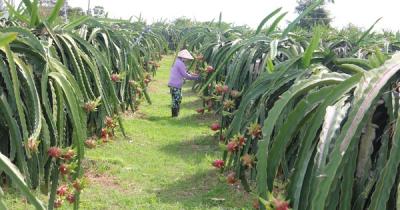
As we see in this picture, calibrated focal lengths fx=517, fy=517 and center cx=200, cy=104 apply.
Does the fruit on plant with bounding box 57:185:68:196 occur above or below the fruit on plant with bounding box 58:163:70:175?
below

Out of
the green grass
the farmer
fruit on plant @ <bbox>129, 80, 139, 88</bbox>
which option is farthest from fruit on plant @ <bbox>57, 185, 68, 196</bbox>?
the farmer

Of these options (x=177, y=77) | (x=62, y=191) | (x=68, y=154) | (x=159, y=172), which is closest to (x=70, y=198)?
(x=62, y=191)

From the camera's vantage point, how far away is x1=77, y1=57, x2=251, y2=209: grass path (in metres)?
3.86

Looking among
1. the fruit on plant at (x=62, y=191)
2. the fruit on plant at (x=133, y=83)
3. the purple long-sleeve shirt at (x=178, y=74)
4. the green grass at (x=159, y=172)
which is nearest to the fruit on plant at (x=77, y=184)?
the fruit on plant at (x=62, y=191)

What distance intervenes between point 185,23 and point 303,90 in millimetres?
23782

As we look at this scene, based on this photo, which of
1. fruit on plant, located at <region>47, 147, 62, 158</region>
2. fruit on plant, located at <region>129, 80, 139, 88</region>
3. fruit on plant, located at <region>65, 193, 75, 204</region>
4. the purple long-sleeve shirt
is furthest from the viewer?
the purple long-sleeve shirt

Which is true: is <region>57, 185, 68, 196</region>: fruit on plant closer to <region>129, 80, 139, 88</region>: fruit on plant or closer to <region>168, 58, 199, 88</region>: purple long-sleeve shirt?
<region>129, 80, 139, 88</region>: fruit on plant

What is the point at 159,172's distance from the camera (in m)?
4.72

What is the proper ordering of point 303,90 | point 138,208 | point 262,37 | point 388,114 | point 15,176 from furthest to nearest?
point 262,37, point 138,208, point 303,90, point 388,114, point 15,176

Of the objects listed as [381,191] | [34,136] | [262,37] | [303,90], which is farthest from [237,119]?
[262,37]

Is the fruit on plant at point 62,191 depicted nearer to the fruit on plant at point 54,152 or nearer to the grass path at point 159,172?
the fruit on plant at point 54,152

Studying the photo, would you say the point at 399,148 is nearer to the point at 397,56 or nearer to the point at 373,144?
the point at 373,144

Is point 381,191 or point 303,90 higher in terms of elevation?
point 303,90

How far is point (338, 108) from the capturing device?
154 centimetres
